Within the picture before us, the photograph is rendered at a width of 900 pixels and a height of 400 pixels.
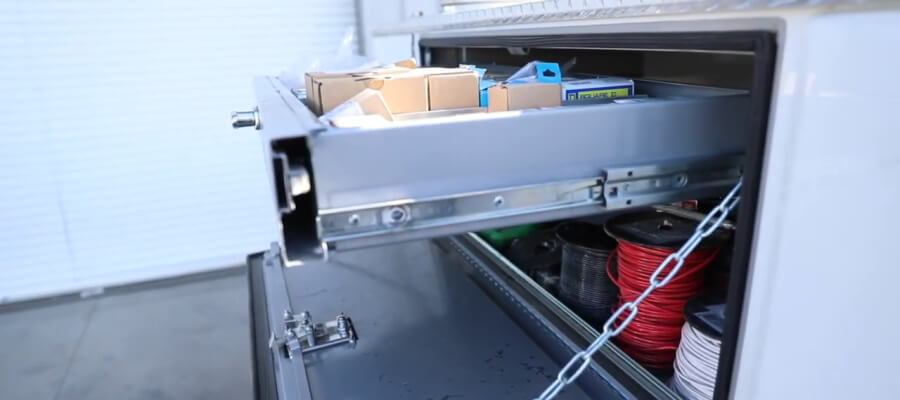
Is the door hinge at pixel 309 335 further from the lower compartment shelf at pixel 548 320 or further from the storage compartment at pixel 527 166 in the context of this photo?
the storage compartment at pixel 527 166

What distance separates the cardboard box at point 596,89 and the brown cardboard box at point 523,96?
2.5 inches

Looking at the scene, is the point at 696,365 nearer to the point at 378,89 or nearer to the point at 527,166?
the point at 527,166

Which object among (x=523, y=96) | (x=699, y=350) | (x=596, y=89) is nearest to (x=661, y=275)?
(x=699, y=350)

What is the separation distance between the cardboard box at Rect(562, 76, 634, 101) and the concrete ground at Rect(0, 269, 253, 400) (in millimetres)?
1949

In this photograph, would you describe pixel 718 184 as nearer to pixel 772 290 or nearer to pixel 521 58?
pixel 772 290

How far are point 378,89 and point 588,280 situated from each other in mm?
713

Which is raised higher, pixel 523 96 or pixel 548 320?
pixel 523 96

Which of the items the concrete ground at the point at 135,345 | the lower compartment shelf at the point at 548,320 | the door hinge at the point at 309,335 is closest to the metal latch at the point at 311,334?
the door hinge at the point at 309,335

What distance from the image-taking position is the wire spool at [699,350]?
926 millimetres

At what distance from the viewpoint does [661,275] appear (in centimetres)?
113

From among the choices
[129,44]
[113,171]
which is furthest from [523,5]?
[113,171]

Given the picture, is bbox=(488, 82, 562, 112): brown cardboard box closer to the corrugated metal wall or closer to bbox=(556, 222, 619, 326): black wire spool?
bbox=(556, 222, 619, 326): black wire spool

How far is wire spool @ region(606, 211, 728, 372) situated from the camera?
1.10 m

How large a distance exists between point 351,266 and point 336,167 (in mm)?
1114
